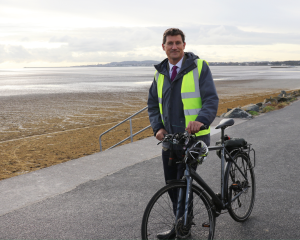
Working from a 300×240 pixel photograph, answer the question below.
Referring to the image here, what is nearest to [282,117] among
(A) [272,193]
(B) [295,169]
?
(B) [295,169]

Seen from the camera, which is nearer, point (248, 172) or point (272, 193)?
point (248, 172)

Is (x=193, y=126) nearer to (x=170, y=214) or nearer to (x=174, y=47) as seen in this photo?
(x=174, y=47)

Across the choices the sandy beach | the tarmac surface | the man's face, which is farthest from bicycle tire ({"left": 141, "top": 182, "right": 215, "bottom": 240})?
the sandy beach

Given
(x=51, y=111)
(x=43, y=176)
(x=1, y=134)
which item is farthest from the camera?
(x=51, y=111)

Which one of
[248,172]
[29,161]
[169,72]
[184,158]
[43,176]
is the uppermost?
[169,72]

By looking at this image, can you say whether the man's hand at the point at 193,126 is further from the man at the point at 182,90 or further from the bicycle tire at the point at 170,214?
the bicycle tire at the point at 170,214

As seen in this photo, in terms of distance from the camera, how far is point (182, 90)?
2.76 metres

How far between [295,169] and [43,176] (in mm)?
4215

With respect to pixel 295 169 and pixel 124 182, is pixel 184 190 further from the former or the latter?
pixel 295 169

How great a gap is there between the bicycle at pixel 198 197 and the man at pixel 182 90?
0.17 meters

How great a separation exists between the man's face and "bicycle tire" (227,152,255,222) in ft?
4.20

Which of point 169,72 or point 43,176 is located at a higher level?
point 169,72

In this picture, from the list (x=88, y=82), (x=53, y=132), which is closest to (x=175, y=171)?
(x=53, y=132)

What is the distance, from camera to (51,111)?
18.3m
